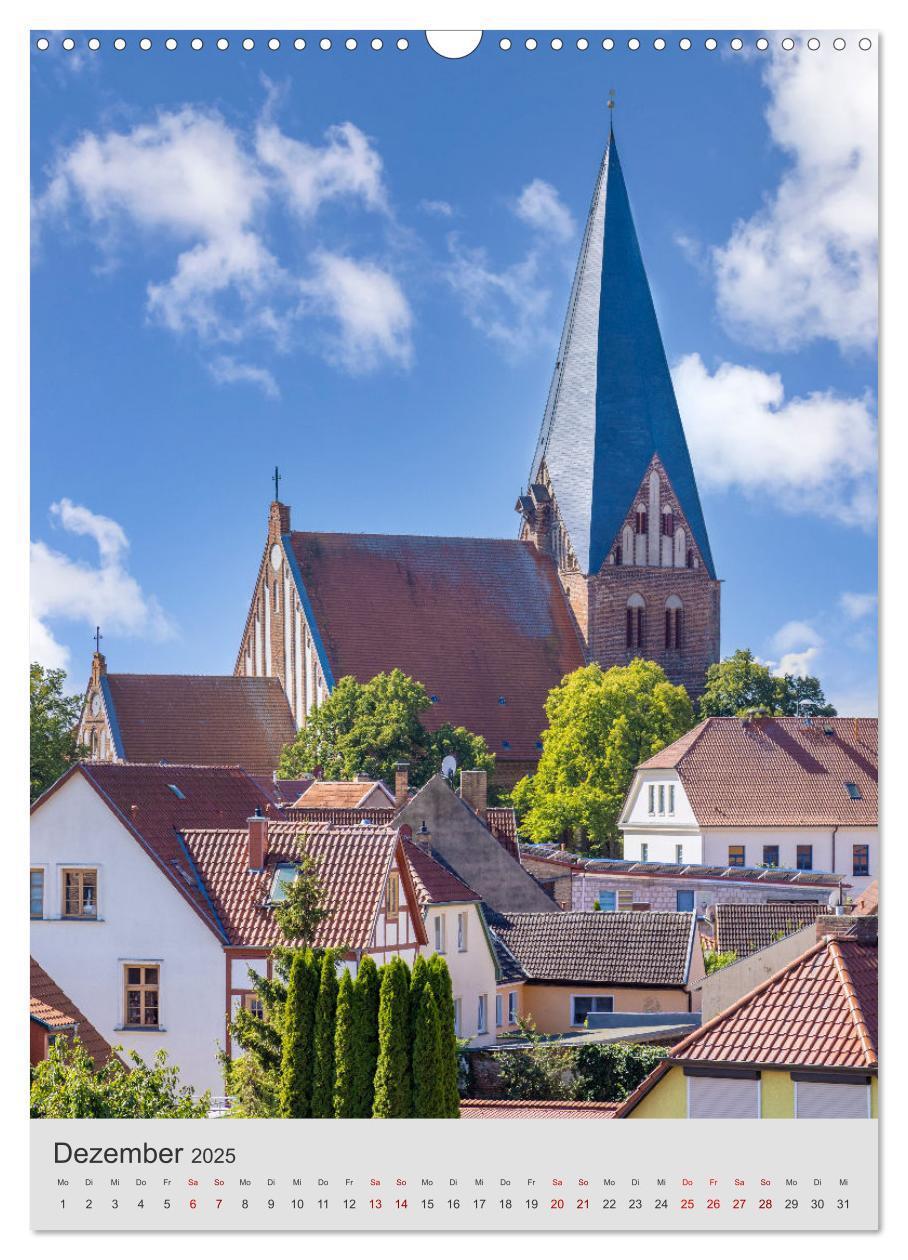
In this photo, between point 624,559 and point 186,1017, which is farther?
point 624,559

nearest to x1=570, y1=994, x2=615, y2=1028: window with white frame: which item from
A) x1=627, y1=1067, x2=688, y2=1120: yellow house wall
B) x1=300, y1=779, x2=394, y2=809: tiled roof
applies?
x1=300, y1=779, x2=394, y2=809: tiled roof

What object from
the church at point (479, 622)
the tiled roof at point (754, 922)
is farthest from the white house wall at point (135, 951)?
the church at point (479, 622)

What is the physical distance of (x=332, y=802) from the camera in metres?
25.3

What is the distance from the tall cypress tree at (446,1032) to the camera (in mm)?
9172

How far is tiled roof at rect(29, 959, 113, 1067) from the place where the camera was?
10906 mm

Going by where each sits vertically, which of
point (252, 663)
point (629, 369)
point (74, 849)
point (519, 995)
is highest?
point (629, 369)

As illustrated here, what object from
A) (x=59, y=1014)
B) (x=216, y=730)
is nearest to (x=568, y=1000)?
(x=59, y=1014)

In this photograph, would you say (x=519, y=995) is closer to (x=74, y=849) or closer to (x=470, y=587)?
(x=74, y=849)

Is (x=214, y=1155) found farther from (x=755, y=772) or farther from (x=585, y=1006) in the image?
(x=755, y=772)

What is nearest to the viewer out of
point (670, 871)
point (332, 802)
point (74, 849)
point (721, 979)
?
point (74, 849)

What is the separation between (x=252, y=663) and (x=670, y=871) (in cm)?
1902

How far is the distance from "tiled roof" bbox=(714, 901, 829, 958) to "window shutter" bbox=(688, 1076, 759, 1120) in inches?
435

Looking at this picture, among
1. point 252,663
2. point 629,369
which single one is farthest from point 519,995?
point 252,663

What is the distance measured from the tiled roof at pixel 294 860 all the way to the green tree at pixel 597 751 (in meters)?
24.3
